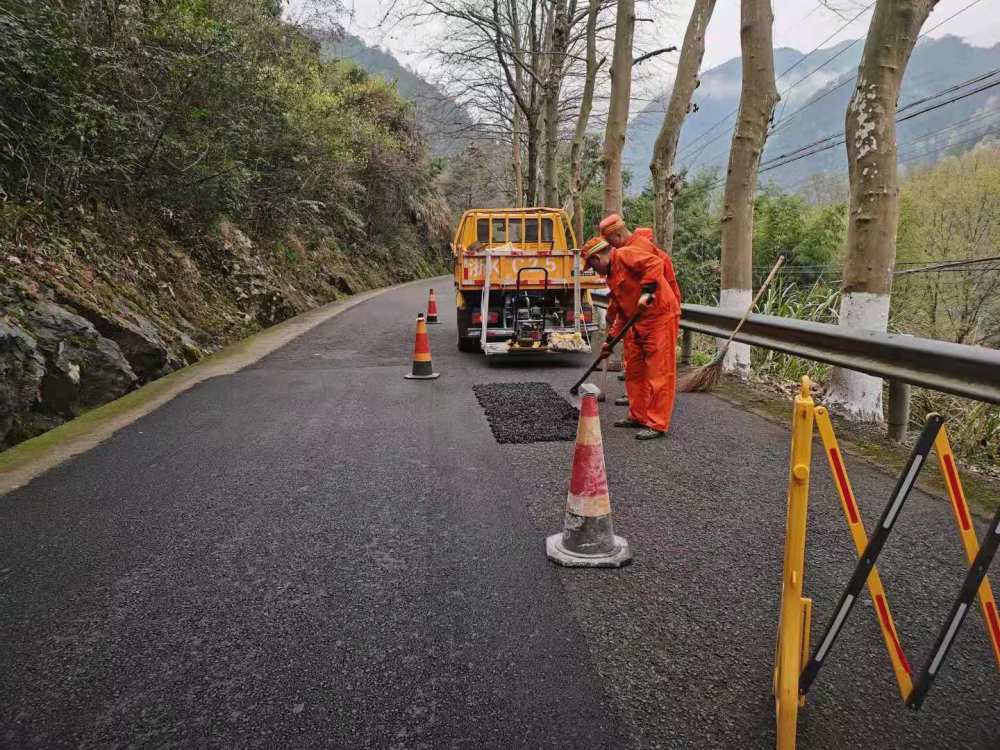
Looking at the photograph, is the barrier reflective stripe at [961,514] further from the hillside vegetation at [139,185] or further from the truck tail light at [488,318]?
the truck tail light at [488,318]

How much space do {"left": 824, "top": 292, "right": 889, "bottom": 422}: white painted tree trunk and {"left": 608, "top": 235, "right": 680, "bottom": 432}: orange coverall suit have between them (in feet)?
5.33

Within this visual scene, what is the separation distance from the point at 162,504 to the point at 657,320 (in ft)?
12.9

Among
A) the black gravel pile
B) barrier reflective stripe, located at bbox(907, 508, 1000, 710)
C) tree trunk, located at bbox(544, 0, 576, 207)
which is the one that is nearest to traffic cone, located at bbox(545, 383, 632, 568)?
barrier reflective stripe, located at bbox(907, 508, 1000, 710)

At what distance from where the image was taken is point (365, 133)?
933 inches

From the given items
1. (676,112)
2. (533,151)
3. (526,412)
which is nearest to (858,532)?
(526,412)

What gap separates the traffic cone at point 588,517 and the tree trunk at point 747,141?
19.5 ft

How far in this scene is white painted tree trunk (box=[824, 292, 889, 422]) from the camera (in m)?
5.95

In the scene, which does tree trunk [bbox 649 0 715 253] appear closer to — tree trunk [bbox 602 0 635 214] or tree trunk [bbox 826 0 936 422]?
tree trunk [bbox 602 0 635 214]

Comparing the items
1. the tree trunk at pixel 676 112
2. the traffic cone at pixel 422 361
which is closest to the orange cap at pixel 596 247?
the traffic cone at pixel 422 361

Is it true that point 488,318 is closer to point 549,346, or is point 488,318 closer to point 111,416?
point 549,346

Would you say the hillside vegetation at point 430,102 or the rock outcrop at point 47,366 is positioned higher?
the hillside vegetation at point 430,102

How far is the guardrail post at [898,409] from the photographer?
4789 millimetres

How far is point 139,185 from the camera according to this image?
9883 mm

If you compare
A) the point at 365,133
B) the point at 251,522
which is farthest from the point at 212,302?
the point at 365,133
